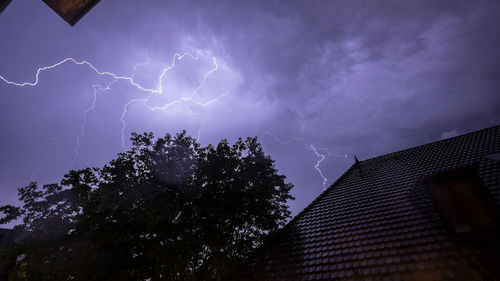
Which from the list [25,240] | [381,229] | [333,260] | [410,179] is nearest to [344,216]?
[381,229]

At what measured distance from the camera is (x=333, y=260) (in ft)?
20.9

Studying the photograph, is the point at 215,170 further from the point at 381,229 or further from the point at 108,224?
the point at 381,229

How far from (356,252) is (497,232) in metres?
3.51

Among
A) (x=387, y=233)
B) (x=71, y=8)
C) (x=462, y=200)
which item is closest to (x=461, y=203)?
(x=462, y=200)

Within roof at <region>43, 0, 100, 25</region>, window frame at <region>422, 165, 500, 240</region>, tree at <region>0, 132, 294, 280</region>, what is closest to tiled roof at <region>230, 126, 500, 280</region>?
window frame at <region>422, 165, 500, 240</region>

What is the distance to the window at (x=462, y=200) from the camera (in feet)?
19.1

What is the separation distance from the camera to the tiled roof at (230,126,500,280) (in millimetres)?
5230

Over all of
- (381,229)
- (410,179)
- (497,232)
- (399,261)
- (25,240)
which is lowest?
(399,261)

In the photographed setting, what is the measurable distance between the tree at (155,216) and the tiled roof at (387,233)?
12.4ft

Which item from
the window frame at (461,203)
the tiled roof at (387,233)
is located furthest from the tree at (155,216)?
the window frame at (461,203)

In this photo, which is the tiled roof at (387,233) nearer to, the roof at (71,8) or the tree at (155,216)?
the tree at (155,216)

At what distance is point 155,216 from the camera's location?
8.90 m

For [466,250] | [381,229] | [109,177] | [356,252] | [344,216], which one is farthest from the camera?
[109,177]

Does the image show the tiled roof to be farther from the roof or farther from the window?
the roof
